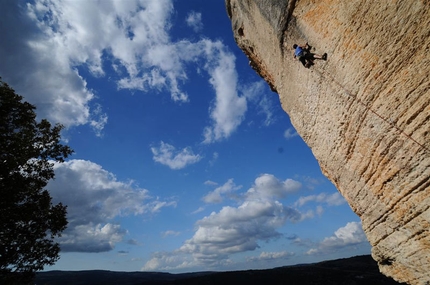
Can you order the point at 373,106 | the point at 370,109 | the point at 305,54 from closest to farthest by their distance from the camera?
1. the point at 373,106
2. the point at 370,109
3. the point at 305,54

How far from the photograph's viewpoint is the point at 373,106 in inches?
316

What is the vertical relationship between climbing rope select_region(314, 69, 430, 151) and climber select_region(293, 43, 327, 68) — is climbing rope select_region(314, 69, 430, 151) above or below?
below

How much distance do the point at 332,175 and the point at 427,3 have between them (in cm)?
727

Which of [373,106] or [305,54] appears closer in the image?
[373,106]

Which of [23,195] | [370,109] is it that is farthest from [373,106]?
[23,195]

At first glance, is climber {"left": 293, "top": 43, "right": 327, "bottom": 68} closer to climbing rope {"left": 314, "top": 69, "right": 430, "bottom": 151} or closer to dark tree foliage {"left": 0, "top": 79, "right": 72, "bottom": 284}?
climbing rope {"left": 314, "top": 69, "right": 430, "bottom": 151}

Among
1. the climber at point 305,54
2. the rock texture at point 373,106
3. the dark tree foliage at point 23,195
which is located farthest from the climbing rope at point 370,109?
the dark tree foliage at point 23,195

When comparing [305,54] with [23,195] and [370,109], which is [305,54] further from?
[23,195]

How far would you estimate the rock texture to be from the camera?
6965mm

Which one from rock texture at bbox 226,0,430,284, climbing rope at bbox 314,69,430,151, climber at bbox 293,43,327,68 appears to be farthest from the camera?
climber at bbox 293,43,327,68

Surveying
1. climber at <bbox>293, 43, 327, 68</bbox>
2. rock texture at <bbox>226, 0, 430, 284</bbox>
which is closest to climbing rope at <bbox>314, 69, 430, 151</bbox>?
rock texture at <bbox>226, 0, 430, 284</bbox>

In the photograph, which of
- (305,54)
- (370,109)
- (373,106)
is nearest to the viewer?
(373,106)

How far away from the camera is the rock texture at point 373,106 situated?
696 centimetres

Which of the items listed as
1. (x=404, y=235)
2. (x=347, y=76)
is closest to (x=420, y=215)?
(x=404, y=235)
